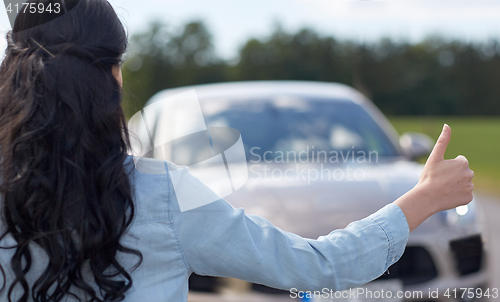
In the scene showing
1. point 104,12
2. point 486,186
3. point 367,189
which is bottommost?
point 486,186

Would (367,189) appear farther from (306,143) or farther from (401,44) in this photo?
(401,44)

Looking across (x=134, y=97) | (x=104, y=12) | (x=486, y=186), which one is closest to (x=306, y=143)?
(x=134, y=97)

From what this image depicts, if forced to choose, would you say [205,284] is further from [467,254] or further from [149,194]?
[149,194]

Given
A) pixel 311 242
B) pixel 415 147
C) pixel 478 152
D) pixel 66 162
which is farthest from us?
pixel 478 152

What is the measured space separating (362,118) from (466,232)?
1.32 m

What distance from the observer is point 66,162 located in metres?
0.88

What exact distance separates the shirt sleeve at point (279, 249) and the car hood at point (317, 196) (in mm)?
1201

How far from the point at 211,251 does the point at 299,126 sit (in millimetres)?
2404

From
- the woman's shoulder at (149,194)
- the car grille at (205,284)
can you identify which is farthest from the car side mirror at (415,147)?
the woman's shoulder at (149,194)

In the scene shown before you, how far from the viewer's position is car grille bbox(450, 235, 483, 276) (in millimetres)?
2393

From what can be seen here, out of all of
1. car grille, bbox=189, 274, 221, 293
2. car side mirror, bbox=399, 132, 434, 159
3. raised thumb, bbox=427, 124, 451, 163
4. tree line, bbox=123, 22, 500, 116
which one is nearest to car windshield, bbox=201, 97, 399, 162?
car side mirror, bbox=399, 132, 434, 159

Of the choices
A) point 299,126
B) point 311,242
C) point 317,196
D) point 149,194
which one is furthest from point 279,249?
point 299,126

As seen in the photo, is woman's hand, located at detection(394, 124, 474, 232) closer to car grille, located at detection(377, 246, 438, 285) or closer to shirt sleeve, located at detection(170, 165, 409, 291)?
shirt sleeve, located at detection(170, 165, 409, 291)

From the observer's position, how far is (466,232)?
2434 millimetres
